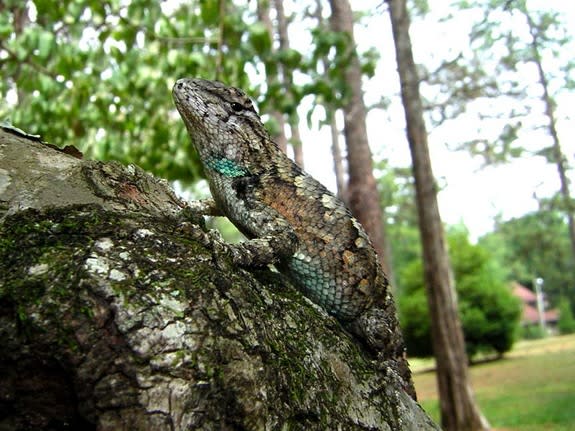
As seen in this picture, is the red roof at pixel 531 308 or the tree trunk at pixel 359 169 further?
the red roof at pixel 531 308

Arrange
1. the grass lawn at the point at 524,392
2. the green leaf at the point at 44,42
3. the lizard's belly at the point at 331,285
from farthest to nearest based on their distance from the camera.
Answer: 1. the grass lawn at the point at 524,392
2. the green leaf at the point at 44,42
3. the lizard's belly at the point at 331,285

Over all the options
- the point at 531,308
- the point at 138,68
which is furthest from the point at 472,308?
the point at 531,308

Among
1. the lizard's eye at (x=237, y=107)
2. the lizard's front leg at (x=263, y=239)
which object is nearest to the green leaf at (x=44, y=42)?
the lizard's eye at (x=237, y=107)

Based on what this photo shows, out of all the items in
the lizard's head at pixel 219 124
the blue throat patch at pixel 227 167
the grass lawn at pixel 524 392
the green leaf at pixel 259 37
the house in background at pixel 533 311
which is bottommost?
the grass lawn at pixel 524 392

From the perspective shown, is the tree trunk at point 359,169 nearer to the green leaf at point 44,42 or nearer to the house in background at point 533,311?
the green leaf at point 44,42

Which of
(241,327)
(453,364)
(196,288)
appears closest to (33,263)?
(196,288)

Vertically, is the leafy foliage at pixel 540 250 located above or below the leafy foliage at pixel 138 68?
above
